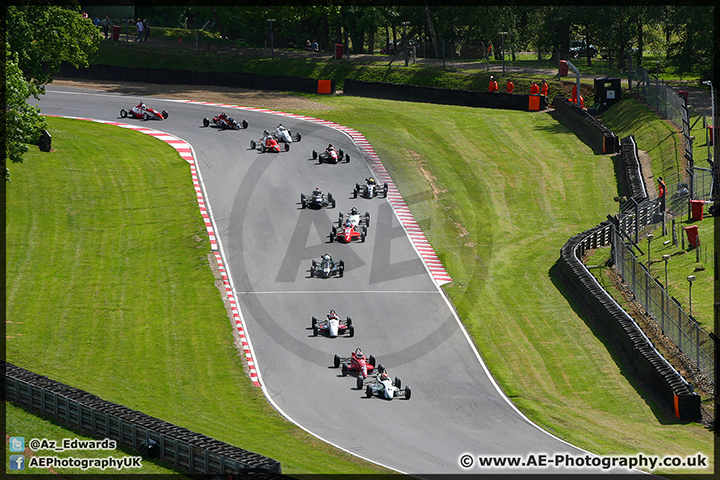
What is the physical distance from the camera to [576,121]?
5397 centimetres

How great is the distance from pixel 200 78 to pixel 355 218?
1224 inches

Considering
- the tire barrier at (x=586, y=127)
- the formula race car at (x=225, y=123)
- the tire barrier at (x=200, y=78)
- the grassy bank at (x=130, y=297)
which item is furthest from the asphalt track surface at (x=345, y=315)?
the tire barrier at (x=586, y=127)

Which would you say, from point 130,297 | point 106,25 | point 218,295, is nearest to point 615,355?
point 218,295

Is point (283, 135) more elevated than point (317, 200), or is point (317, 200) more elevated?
point (283, 135)

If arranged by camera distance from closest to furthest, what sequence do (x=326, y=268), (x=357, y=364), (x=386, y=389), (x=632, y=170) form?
(x=386, y=389), (x=357, y=364), (x=326, y=268), (x=632, y=170)

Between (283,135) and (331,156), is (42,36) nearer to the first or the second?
(283,135)

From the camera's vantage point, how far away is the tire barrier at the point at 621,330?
84.8 feet

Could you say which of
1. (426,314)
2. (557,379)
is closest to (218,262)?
(426,314)

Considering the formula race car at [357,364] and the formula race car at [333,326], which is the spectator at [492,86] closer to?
the formula race car at [333,326]

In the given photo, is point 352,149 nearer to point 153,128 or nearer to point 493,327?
point 153,128

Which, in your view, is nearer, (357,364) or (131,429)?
(131,429)

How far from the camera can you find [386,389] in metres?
26.7

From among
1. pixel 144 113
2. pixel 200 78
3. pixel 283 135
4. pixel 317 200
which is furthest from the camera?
pixel 200 78

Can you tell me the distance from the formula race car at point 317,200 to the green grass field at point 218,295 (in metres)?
4.23
